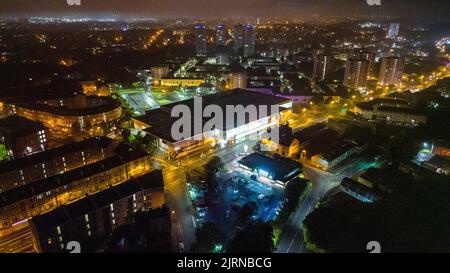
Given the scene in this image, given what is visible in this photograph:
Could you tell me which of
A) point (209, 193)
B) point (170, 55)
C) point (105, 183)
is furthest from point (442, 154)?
point (170, 55)

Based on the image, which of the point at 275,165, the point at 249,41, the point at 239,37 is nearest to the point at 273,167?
the point at 275,165

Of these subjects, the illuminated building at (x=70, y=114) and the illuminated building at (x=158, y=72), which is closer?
the illuminated building at (x=70, y=114)

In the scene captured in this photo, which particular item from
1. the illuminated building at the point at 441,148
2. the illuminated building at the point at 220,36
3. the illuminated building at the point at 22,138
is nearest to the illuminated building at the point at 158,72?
the illuminated building at the point at 22,138

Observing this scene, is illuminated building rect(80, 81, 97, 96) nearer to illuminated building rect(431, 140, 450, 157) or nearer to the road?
the road

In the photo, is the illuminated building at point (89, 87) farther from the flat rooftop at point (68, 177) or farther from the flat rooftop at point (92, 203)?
the flat rooftop at point (92, 203)

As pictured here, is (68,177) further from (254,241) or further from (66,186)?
(254,241)

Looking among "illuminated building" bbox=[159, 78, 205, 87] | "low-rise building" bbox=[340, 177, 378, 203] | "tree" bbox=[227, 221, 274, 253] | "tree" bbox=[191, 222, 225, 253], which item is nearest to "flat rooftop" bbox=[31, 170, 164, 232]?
"tree" bbox=[191, 222, 225, 253]
